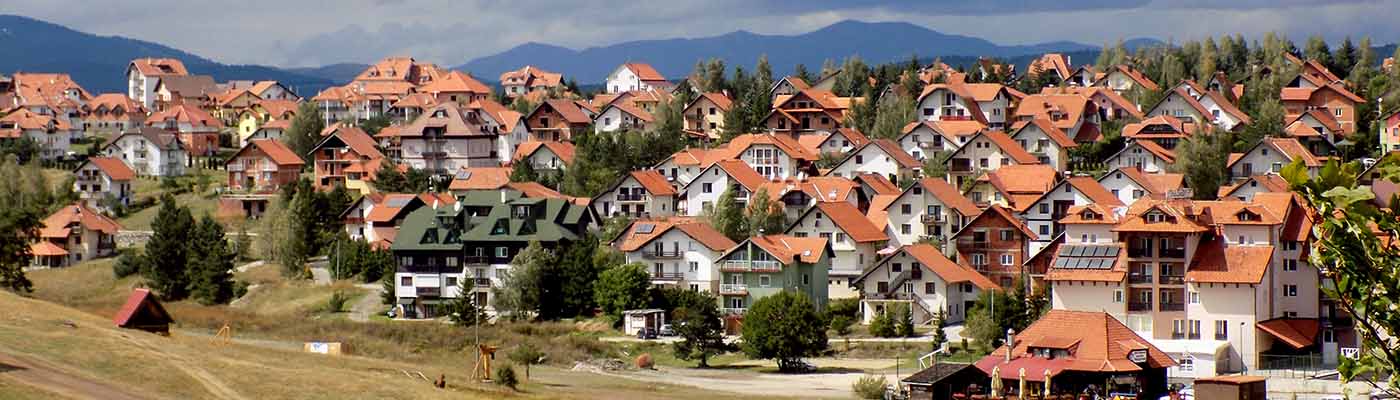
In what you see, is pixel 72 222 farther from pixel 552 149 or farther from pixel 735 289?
pixel 735 289

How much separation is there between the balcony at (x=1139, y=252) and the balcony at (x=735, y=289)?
13978mm

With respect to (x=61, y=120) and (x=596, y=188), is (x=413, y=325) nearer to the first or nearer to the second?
(x=596, y=188)

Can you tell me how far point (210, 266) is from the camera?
6831 centimetres

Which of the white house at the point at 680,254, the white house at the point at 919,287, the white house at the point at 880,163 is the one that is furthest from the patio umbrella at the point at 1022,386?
the white house at the point at 880,163

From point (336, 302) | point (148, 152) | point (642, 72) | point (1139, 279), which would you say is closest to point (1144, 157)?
point (1139, 279)

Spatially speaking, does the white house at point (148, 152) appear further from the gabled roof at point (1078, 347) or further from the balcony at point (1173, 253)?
the gabled roof at point (1078, 347)

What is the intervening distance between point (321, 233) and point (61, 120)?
42.8 metres

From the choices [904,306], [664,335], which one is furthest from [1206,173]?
[664,335]

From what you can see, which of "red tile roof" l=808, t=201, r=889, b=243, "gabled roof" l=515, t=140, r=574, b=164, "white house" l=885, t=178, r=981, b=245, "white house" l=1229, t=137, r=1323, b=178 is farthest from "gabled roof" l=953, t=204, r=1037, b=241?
"gabled roof" l=515, t=140, r=574, b=164

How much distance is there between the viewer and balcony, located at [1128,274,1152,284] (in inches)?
2019

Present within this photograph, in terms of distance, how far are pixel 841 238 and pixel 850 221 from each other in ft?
3.95

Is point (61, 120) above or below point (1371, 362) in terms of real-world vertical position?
above

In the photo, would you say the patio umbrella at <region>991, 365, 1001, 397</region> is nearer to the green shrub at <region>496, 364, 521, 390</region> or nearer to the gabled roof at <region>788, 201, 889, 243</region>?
the green shrub at <region>496, 364, 521, 390</region>

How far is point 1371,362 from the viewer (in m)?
9.21
